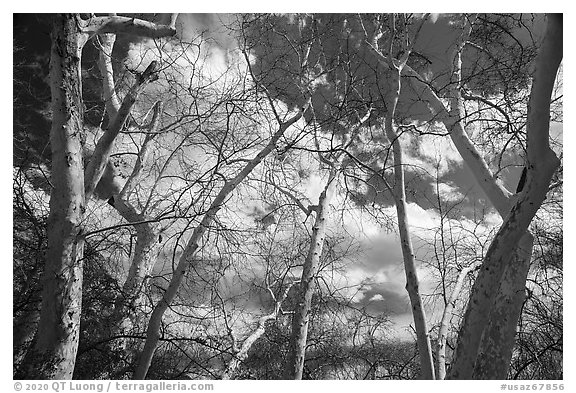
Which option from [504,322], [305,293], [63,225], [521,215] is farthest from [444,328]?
[63,225]

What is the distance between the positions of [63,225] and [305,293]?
2239 millimetres

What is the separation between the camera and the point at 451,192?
476 centimetres

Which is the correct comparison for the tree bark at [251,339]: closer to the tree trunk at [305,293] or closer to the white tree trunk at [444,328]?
the tree trunk at [305,293]

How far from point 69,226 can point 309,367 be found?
3.62 meters

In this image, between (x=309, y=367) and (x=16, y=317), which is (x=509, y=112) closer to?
(x=309, y=367)

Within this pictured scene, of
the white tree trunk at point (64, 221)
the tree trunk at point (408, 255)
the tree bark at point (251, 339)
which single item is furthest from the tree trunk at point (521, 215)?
the tree bark at point (251, 339)

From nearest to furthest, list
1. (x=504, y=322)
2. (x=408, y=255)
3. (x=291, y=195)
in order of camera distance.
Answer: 1. (x=504, y=322)
2. (x=408, y=255)
3. (x=291, y=195)

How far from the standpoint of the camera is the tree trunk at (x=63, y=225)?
6.50 ft

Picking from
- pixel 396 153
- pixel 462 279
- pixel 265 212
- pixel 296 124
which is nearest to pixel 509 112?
pixel 396 153

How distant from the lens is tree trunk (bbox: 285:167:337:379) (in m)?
3.63

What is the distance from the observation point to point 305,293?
385 cm

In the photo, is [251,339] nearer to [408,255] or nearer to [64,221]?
[408,255]

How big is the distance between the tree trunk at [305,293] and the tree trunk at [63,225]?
1909 mm
